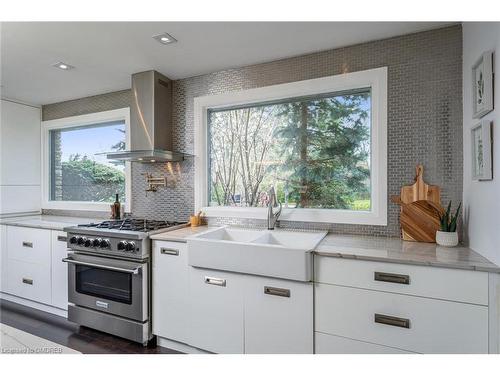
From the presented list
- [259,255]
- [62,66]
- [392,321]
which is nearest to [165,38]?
[62,66]

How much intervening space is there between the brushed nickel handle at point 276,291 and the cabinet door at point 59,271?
6.64 feet

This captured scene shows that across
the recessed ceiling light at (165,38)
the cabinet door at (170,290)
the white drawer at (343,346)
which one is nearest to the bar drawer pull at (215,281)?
the cabinet door at (170,290)

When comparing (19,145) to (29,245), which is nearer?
(29,245)

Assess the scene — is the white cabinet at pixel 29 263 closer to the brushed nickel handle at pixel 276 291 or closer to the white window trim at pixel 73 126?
the white window trim at pixel 73 126

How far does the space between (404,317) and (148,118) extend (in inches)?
97.9

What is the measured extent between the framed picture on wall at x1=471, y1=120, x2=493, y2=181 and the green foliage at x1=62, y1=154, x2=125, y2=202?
3.21 metres

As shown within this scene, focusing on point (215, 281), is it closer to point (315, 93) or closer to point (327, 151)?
point (327, 151)

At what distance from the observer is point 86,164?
3.56 meters

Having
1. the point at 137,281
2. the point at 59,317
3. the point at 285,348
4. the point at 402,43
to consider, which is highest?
the point at 402,43

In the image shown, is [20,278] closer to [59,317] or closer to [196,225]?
[59,317]

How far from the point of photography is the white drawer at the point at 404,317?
54.2 inches
